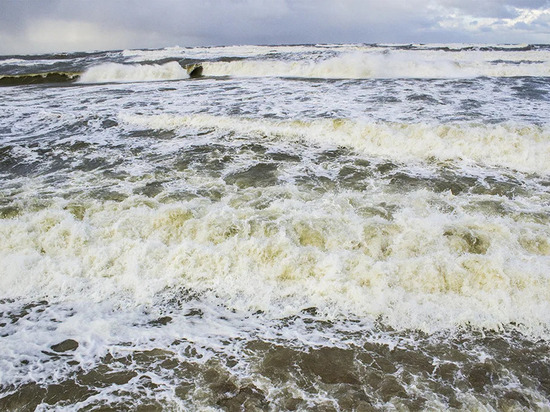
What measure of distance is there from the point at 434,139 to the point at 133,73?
2802 cm

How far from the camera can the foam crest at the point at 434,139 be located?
30.0ft

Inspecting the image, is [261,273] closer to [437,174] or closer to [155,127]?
[437,174]

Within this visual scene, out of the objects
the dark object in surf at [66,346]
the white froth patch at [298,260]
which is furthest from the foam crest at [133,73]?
the dark object in surf at [66,346]

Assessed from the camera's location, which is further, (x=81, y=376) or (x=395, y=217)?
(x=395, y=217)

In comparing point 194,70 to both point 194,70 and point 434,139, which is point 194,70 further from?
point 434,139

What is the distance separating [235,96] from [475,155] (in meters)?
11.7

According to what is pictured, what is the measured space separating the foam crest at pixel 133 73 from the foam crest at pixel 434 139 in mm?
21397

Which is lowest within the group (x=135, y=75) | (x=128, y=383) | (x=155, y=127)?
(x=128, y=383)

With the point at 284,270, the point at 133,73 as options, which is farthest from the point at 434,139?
the point at 133,73

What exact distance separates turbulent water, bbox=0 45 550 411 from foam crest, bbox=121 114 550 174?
63 mm

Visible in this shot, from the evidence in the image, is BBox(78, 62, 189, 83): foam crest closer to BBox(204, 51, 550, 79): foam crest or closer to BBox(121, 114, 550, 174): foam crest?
BBox(204, 51, 550, 79): foam crest

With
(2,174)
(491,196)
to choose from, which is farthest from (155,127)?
(491,196)

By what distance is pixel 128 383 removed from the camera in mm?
3693

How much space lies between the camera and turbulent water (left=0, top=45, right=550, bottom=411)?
3.66 metres
